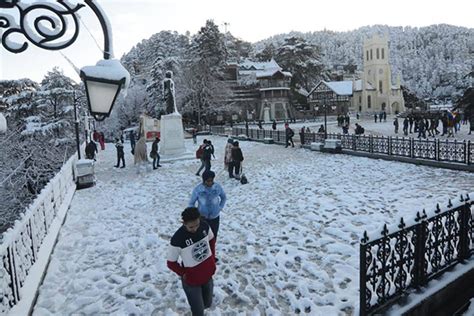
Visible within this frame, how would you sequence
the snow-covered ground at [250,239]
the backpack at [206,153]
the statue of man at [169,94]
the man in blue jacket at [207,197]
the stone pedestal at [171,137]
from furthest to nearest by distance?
the statue of man at [169,94]
the stone pedestal at [171,137]
the backpack at [206,153]
the man in blue jacket at [207,197]
the snow-covered ground at [250,239]

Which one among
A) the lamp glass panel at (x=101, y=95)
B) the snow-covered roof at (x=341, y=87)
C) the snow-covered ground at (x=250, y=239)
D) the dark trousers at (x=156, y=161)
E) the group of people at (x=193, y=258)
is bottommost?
the snow-covered ground at (x=250, y=239)

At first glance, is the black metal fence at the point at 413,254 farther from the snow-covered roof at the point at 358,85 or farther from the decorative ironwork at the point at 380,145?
the snow-covered roof at the point at 358,85

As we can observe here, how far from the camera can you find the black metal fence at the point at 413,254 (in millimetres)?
4574

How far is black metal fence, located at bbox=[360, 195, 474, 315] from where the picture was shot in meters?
4.57

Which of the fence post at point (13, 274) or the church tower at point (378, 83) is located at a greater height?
the church tower at point (378, 83)

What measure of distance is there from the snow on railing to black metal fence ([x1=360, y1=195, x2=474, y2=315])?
4627mm

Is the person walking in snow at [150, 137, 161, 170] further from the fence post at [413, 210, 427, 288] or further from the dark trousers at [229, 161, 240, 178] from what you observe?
the fence post at [413, 210, 427, 288]

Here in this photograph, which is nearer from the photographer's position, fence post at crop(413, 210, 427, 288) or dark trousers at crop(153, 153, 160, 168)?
fence post at crop(413, 210, 427, 288)

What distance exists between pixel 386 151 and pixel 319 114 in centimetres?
5101

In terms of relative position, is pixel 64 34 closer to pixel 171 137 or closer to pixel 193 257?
pixel 193 257

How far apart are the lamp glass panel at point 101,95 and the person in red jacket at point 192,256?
1458mm

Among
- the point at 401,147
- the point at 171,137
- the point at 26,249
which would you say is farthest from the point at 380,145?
the point at 26,249

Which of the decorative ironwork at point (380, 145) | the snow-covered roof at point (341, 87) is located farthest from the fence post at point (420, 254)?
the snow-covered roof at point (341, 87)

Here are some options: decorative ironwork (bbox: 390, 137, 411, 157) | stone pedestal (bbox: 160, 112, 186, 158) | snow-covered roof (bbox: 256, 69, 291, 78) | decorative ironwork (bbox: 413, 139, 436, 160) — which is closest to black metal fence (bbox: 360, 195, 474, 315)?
decorative ironwork (bbox: 413, 139, 436, 160)
